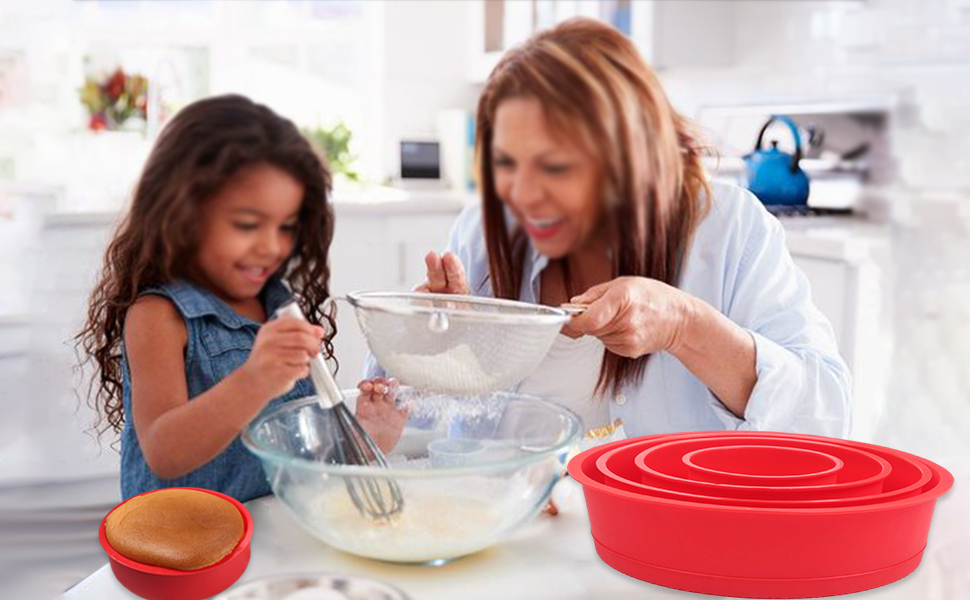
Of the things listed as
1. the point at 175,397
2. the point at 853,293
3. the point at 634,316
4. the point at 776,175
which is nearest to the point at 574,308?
the point at 634,316

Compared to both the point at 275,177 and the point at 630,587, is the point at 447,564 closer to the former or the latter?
the point at 630,587

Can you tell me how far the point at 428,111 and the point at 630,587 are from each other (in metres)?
0.41

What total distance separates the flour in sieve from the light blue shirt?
0.38ft

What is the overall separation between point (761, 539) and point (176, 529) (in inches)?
13.3

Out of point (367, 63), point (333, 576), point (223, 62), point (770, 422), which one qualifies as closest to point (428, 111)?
point (367, 63)

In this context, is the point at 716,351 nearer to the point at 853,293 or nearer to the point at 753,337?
the point at 753,337

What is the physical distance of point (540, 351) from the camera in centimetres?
69

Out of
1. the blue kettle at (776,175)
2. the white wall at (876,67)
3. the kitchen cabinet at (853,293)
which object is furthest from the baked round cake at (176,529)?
the white wall at (876,67)

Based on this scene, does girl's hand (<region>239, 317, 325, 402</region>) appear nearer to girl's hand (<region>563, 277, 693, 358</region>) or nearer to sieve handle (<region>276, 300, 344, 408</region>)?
sieve handle (<region>276, 300, 344, 408</region>)

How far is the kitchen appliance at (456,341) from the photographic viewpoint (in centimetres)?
67

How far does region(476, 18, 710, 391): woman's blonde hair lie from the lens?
2.15 feet

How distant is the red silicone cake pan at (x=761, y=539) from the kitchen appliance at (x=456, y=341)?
0.31ft

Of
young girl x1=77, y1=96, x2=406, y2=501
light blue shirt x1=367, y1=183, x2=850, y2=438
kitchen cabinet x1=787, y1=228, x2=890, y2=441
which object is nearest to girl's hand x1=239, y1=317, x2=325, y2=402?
young girl x1=77, y1=96, x2=406, y2=501

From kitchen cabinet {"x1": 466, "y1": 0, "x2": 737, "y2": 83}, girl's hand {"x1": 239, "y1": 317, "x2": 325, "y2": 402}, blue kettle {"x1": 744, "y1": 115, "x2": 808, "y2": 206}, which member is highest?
kitchen cabinet {"x1": 466, "y1": 0, "x2": 737, "y2": 83}
